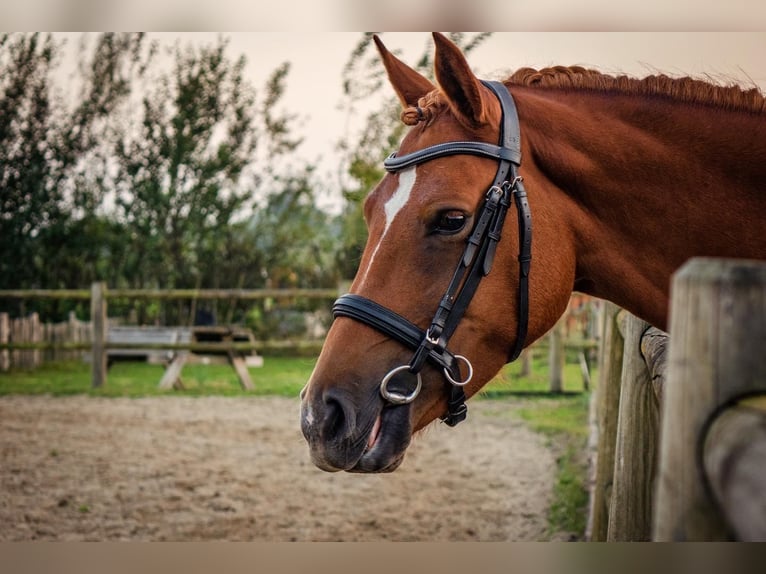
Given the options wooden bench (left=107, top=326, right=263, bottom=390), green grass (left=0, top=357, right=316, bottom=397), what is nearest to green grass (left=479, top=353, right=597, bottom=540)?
green grass (left=0, top=357, right=316, bottom=397)

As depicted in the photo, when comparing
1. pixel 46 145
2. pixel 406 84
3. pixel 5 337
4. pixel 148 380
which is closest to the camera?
pixel 406 84

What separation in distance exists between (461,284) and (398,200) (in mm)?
200

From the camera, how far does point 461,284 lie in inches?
51.4

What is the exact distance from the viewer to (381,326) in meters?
1.26

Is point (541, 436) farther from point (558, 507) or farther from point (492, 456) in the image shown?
point (558, 507)

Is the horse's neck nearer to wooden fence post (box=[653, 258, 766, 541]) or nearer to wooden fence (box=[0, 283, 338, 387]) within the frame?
wooden fence post (box=[653, 258, 766, 541])

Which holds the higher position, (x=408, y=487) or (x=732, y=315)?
(x=732, y=315)

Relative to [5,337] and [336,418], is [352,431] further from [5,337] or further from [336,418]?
[5,337]

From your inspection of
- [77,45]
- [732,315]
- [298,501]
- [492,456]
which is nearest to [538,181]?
[732,315]

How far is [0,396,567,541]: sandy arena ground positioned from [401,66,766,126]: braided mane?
6.43ft

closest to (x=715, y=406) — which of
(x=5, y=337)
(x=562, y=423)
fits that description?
(x=562, y=423)

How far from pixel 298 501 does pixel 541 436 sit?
78.7 inches
